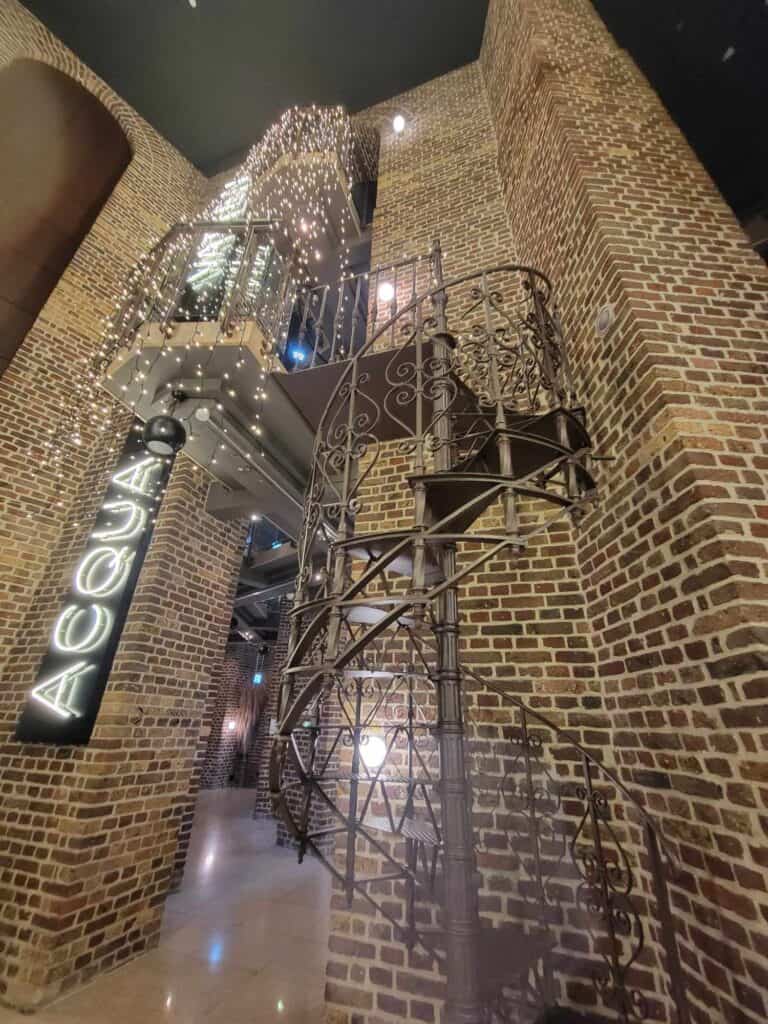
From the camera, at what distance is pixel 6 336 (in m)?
4.59

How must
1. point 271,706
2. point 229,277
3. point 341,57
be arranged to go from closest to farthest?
point 229,277 < point 341,57 < point 271,706

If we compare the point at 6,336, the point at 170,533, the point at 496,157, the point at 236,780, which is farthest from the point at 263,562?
the point at 236,780

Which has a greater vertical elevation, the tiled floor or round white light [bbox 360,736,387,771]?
round white light [bbox 360,736,387,771]

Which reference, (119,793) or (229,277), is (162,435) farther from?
(119,793)

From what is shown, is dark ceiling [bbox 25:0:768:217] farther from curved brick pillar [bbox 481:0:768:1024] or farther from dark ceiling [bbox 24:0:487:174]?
curved brick pillar [bbox 481:0:768:1024]

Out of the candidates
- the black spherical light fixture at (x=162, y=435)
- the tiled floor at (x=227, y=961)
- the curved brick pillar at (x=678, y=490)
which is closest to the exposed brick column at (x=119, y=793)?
the tiled floor at (x=227, y=961)

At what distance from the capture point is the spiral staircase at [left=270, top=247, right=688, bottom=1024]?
1.74 metres

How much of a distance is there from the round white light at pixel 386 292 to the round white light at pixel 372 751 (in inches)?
171

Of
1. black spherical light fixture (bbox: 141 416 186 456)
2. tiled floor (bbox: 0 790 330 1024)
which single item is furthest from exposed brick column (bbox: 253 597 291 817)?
black spherical light fixture (bbox: 141 416 186 456)

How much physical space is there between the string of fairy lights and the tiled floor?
3.96m

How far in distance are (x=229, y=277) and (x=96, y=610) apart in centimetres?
372

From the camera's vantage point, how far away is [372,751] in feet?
9.18

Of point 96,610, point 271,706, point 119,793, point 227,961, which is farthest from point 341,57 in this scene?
point 271,706

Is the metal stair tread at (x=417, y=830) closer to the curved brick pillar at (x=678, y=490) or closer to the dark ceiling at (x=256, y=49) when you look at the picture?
the curved brick pillar at (x=678, y=490)
